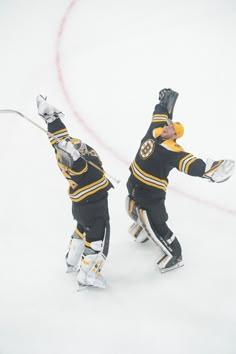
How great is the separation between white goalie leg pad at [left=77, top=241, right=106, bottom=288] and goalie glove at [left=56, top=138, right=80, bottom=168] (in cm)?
64

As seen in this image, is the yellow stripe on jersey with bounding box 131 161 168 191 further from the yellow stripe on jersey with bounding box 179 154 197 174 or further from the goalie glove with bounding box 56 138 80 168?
the goalie glove with bounding box 56 138 80 168

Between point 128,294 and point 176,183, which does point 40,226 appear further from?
point 176,183

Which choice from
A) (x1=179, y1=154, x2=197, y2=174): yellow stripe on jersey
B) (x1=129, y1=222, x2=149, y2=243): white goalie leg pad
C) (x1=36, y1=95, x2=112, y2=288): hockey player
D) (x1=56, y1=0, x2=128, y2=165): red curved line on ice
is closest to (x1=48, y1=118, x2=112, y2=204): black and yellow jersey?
(x1=36, y1=95, x2=112, y2=288): hockey player

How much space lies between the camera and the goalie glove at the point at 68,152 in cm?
272

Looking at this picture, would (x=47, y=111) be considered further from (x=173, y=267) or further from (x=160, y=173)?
(x=173, y=267)

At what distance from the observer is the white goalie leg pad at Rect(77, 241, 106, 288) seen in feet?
10.4

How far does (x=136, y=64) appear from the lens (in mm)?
5098

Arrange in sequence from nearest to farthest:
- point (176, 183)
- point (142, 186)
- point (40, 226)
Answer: point (142, 186) → point (40, 226) → point (176, 183)

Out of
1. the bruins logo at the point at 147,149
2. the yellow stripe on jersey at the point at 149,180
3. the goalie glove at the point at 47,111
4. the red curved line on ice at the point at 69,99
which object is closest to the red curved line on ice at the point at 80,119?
the red curved line on ice at the point at 69,99

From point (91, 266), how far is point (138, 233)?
54cm

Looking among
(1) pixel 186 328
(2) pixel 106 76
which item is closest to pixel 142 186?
(1) pixel 186 328

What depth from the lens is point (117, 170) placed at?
419cm

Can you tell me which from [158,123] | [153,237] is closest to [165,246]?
[153,237]

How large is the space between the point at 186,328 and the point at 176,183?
140 cm
